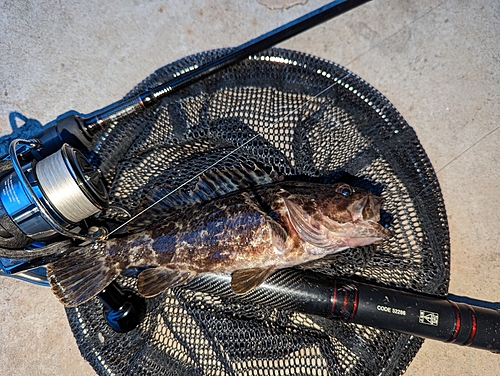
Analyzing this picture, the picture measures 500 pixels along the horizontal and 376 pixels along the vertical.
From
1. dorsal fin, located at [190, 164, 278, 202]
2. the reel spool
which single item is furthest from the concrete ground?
dorsal fin, located at [190, 164, 278, 202]

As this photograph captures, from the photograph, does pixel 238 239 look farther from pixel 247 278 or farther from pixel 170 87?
pixel 170 87

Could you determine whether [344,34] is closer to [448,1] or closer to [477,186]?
[448,1]

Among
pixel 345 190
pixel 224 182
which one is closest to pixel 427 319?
pixel 345 190

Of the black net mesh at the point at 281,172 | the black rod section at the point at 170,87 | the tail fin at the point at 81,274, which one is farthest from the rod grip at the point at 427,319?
the black rod section at the point at 170,87

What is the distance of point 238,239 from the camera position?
208cm

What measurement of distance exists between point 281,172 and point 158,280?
40.3 inches

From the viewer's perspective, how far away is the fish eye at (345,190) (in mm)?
2094

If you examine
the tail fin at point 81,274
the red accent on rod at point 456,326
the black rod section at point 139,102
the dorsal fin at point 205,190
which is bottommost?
the red accent on rod at point 456,326

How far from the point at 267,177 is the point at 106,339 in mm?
1511

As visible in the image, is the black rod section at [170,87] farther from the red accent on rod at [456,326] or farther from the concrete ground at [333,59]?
the red accent on rod at [456,326]

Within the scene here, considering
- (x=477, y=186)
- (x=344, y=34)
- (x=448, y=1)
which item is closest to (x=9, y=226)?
(x=344, y=34)

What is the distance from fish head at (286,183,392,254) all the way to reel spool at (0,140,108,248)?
116 centimetres

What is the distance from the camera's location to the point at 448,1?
274 cm

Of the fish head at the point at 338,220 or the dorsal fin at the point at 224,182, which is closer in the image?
the fish head at the point at 338,220
